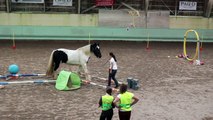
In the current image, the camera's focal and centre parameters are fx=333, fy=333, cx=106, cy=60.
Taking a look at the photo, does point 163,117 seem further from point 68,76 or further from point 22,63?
point 22,63

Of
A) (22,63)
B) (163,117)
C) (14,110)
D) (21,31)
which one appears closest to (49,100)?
(14,110)

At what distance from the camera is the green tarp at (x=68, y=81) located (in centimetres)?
1383

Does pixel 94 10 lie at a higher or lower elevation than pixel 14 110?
higher

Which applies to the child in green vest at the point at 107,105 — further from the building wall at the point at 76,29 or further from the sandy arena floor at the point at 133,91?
the building wall at the point at 76,29

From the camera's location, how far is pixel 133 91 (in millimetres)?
14031

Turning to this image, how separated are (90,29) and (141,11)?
4.88 metres

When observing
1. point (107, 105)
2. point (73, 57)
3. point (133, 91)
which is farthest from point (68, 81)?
point (107, 105)

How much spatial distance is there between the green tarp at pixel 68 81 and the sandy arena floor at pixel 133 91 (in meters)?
0.29

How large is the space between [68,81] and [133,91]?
2.77 metres

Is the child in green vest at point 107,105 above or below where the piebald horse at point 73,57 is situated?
below

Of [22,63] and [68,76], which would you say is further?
[22,63]

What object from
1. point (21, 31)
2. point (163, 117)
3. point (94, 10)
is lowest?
point (163, 117)

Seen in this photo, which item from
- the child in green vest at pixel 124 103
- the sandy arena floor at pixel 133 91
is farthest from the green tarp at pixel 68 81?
the child in green vest at pixel 124 103

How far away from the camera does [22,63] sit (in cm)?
1902
